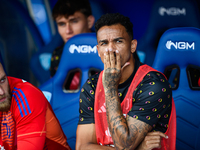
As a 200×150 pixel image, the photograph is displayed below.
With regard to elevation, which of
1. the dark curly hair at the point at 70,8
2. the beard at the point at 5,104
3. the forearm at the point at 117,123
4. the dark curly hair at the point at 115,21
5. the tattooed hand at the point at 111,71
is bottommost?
the forearm at the point at 117,123

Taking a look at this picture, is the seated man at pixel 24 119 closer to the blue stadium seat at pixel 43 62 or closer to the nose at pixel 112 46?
the nose at pixel 112 46

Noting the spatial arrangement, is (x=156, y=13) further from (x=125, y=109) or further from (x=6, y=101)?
(x=6, y=101)

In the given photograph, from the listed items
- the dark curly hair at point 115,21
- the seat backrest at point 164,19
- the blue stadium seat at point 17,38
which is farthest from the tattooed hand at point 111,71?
the blue stadium seat at point 17,38

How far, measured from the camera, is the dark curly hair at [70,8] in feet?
6.80

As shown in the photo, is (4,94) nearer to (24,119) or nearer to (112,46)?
(24,119)

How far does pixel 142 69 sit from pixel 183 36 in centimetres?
34

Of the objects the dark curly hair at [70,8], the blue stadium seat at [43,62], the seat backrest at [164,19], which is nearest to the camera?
the dark curly hair at [70,8]

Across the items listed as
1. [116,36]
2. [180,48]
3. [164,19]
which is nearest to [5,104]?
[116,36]

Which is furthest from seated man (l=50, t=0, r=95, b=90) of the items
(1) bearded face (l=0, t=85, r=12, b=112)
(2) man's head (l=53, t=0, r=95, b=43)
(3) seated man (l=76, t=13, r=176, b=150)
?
(1) bearded face (l=0, t=85, r=12, b=112)

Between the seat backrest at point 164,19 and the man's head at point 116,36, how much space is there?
1.16 meters

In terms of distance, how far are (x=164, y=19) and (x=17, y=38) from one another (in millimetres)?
1515

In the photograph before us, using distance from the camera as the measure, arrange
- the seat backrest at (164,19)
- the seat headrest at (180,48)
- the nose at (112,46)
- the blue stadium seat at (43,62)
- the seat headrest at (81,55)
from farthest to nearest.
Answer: the blue stadium seat at (43,62) → the seat backrest at (164,19) → the seat headrest at (81,55) → the seat headrest at (180,48) → the nose at (112,46)

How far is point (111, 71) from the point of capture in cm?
116

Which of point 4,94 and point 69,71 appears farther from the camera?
point 69,71
